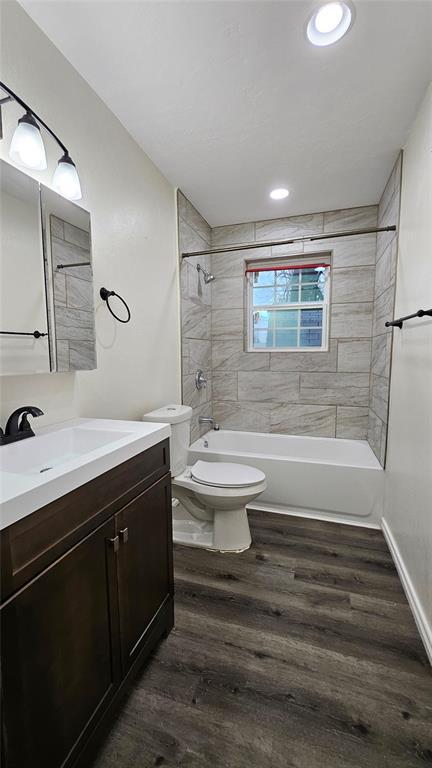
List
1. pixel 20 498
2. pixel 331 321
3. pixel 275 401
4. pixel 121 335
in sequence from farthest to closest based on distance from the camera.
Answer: pixel 275 401 < pixel 331 321 < pixel 121 335 < pixel 20 498

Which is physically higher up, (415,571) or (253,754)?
(415,571)

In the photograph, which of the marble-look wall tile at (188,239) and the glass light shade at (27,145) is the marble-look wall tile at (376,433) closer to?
the marble-look wall tile at (188,239)

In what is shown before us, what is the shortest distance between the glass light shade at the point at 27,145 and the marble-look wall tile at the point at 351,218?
7.99 ft

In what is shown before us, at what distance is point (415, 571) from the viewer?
5.11 ft

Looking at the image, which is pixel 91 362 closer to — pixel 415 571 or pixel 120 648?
pixel 120 648

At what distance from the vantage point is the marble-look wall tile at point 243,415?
10.5ft

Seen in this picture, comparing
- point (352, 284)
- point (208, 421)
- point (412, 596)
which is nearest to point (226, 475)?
point (208, 421)

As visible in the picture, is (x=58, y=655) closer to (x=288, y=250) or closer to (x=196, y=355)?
(x=196, y=355)

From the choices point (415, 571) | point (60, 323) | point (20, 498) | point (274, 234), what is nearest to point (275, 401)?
point (274, 234)

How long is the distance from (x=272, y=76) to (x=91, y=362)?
155cm

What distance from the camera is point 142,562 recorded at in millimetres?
1153

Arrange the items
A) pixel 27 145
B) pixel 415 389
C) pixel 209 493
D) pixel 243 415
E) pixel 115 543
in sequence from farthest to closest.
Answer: pixel 243 415
pixel 209 493
pixel 415 389
pixel 27 145
pixel 115 543

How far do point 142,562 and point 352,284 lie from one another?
107 inches

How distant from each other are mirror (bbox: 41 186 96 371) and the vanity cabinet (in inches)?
23.5
